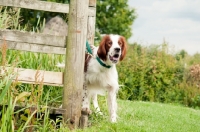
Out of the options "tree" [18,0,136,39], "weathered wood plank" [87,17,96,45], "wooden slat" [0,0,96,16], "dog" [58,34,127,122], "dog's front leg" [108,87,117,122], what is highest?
"tree" [18,0,136,39]

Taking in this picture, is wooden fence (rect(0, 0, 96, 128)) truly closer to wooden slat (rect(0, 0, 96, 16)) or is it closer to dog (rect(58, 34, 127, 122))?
wooden slat (rect(0, 0, 96, 16))

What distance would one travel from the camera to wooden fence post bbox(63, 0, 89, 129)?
513 centimetres

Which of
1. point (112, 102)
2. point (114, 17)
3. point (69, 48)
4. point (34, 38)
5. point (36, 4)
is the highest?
point (114, 17)

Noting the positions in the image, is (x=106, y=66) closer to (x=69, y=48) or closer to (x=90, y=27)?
(x=90, y=27)

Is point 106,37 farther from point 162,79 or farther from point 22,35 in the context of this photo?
point 162,79

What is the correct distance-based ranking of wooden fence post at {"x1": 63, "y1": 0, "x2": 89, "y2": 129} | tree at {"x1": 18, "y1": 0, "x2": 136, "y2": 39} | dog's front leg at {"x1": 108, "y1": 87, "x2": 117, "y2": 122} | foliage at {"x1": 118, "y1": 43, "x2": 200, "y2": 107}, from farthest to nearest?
1. tree at {"x1": 18, "y1": 0, "x2": 136, "y2": 39}
2. foliage at {"x1": 118, "y1": 43, "x2": 200, "y2": 107}
3. dog's front leg at {"x1": 108, "y1": 87, "x2": 117, "y2": 122}
4. wooden fence post at {"x1": 63, "y1": 0, "x2": 89, "y2": 129}

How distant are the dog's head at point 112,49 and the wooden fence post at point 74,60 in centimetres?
92

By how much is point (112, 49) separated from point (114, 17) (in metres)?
26.2

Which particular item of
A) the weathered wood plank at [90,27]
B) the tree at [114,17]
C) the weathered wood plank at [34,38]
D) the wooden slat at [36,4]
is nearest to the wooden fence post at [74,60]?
the weathered wood plank at [34,38]

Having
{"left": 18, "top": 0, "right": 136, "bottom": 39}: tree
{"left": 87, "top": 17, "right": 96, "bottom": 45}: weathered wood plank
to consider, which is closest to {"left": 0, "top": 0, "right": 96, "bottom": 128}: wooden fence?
{"left": 87, "top": 17, "right": 96, "bottom": 45}: weathered wood plank

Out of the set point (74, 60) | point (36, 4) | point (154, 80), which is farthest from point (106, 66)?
point (154, 80)

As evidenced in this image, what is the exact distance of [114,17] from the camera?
105 feet

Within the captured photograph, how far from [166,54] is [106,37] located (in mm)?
8607

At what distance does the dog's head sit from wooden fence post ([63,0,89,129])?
925 mm
